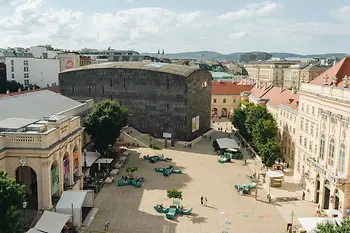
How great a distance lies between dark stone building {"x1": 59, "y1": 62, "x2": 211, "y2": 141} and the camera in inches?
3374

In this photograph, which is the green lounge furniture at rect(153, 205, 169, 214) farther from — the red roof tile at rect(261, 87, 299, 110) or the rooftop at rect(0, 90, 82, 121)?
the red roof tile at rect(261, 87, 299, 110)

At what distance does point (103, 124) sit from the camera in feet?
202

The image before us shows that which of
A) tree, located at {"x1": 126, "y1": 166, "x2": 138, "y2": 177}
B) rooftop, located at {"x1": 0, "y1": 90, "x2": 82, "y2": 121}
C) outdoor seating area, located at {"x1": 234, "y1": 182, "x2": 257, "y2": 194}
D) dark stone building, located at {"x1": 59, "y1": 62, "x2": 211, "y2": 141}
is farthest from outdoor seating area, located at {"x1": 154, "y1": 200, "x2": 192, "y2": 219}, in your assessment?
dark stone building, located at {"x1": 59, "y1": 62, "x2": 211, "y2": 141}

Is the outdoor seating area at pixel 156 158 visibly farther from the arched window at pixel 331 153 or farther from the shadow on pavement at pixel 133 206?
the arched window at pixel 331 153

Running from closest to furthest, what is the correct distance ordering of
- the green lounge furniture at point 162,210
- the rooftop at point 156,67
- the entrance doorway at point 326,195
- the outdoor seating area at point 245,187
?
1. the green lounge furniture at point 162,210
2. the entrance doorway at point 326,195
3. the outdoor seating area at point 245,187
4. the rooftop at point 156,67

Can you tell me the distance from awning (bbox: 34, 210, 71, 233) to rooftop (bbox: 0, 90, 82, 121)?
52.9ft

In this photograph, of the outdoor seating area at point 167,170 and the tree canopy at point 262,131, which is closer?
the outdoor seating area at point 167,170

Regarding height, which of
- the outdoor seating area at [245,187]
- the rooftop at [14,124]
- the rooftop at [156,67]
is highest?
the rooftop at [156,67]

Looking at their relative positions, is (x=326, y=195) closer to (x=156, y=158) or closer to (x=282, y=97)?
(x=156, y=158)

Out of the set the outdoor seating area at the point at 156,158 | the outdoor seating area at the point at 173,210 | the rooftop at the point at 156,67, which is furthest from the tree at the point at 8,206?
the rooftop at the point at 156,67

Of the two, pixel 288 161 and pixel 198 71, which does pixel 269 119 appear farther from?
pixel 198 71

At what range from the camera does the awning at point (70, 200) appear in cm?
3806

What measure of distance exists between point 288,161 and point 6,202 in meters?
52.3

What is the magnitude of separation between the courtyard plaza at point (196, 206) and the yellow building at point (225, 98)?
60.3 m
